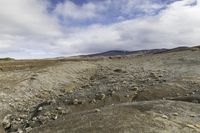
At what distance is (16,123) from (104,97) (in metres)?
4.23

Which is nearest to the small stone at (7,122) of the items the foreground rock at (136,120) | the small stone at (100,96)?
the small stone at (100,96)

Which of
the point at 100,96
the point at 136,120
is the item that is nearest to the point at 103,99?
the point at 100,96

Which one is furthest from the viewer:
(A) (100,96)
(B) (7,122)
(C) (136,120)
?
(A) (100,96)

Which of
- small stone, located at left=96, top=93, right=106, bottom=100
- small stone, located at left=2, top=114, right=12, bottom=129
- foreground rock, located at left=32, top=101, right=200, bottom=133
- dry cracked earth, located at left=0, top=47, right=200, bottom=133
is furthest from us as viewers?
small stone, located at left=96, top=93, right=106, bottom=100

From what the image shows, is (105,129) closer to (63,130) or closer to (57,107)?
(63,130)

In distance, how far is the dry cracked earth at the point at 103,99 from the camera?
11.6 metres

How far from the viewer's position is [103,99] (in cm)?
1788

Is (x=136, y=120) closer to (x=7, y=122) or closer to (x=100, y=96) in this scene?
(x=100, y=96)

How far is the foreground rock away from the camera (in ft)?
36.1

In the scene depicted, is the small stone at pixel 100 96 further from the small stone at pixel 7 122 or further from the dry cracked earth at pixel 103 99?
the small stone at pixel 7 122

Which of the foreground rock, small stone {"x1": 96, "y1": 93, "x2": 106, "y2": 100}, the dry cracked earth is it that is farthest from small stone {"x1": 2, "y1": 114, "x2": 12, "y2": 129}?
the foreground rock

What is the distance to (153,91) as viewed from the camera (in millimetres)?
18062

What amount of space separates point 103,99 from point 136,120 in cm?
641

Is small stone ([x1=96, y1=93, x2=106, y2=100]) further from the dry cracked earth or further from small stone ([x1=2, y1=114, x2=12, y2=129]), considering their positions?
small stone ([x1=2, y1=114, x2=12, y2=129])
